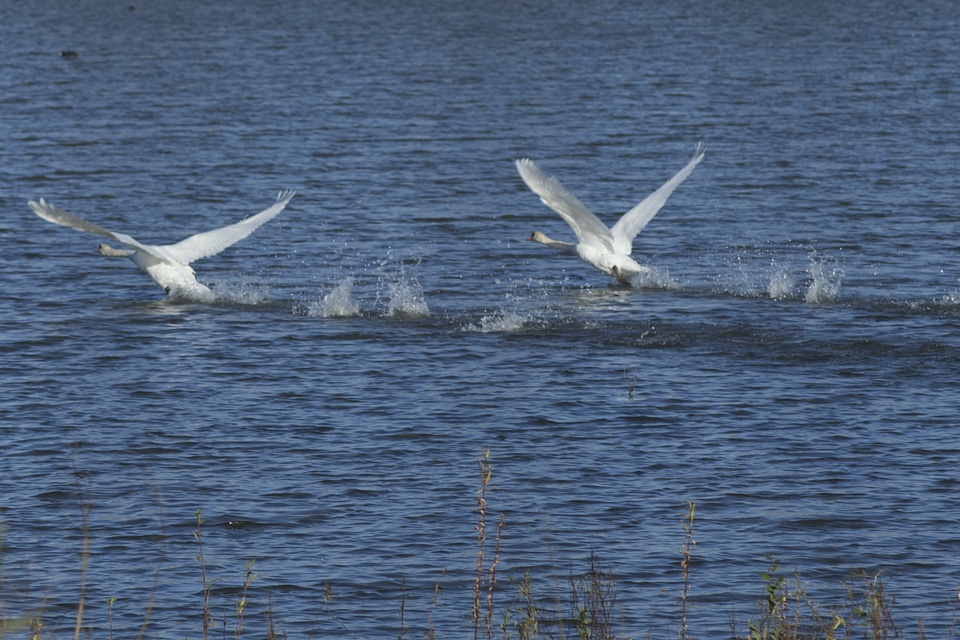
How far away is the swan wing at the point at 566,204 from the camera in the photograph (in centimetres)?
2014

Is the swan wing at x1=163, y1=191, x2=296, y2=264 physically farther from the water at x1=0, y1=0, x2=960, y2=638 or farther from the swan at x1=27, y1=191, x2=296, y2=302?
the water at x1=0, y1=0, x2=960, y2=638

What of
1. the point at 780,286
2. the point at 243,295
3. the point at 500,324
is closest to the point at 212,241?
the point at 243,295

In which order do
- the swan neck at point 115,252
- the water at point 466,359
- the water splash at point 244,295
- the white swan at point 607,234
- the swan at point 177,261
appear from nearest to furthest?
the water at point 466,359
the white swan at point 607,234
the water splash at point 244,295
the swan at point 177,261
the swan neck at point 115,252

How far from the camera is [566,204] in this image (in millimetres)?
21000

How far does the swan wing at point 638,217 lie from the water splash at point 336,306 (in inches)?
150

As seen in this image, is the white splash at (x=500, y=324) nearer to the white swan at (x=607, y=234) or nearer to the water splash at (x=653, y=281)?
the white swan at (x=607, y=234)

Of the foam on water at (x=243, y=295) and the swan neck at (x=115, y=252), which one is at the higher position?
the swan neck at (x=115, y=252)

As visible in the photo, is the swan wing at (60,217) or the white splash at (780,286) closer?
the swan wing at (60,217)

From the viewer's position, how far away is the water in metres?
12.0

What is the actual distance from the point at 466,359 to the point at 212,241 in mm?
5586

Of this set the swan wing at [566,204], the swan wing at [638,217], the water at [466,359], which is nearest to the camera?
the water at [466,359]

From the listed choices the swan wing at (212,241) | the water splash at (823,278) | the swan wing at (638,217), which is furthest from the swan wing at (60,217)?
the water splash at (823,278)

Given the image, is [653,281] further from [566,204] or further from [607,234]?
[566,204]

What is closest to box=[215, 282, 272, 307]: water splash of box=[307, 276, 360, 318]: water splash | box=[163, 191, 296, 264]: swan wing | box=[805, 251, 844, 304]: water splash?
box=[163, 191, 296, 264]: swan wing
